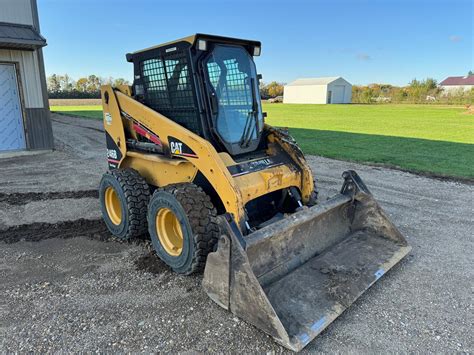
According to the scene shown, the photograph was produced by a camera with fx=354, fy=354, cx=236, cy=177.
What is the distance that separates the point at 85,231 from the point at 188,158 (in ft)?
7.78

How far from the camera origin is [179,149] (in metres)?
4.06

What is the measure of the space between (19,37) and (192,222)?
9.24 meters

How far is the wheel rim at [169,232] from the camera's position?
160 inches

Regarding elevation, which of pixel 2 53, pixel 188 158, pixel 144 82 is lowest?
pixel 188 158

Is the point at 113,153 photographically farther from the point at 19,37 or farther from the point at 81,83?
the point at 81,83

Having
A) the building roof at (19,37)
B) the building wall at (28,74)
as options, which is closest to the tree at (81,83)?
the building wall at (28,74)

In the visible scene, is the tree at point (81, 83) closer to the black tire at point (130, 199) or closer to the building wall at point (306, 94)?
the building wall at point (306, 94)

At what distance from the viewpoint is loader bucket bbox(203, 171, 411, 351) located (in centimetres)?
296

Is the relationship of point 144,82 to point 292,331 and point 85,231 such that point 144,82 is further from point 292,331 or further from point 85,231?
point 292,331

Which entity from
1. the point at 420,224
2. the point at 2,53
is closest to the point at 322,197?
the point at 420,224

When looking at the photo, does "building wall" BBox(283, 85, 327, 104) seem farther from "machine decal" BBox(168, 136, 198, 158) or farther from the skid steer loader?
"machine decal" BBox(168, 136, 198, 158)

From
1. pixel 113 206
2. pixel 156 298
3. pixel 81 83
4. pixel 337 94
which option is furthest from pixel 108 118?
pixel 81 83

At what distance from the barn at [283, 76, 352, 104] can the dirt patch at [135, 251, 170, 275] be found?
225 ft

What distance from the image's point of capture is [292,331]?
285cm
